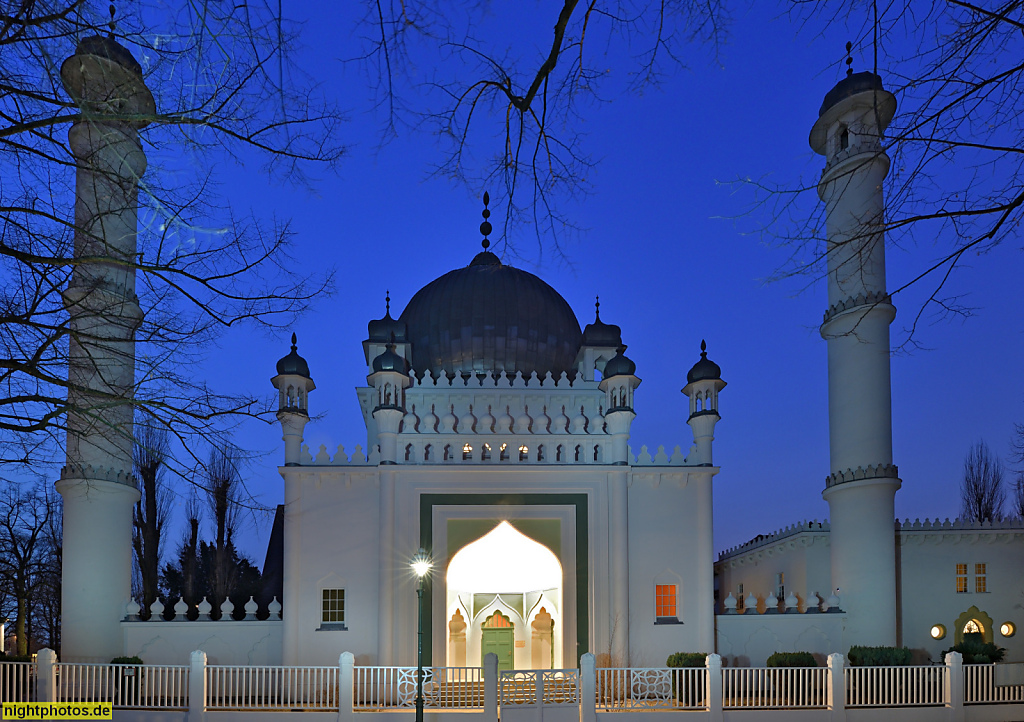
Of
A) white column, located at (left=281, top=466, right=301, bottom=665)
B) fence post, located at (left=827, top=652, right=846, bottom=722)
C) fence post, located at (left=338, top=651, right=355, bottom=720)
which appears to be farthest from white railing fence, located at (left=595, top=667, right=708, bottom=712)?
white column, located at (left=281, top=466, right=301, bottom=665)

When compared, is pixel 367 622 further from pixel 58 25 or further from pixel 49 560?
pixel 49 560

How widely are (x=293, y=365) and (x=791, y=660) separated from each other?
11.7 meters

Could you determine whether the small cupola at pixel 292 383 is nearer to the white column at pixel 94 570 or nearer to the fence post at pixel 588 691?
the white column at pixel 94 570

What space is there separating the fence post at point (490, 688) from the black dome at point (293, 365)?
27.0ft

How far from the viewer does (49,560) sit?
3209 centimetres

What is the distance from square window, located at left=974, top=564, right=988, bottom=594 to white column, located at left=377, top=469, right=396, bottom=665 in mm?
13035

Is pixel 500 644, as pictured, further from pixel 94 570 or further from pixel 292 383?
pixel 94 570

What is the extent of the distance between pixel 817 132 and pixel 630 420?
336 inches

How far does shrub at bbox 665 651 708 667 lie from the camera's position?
17.7 meters

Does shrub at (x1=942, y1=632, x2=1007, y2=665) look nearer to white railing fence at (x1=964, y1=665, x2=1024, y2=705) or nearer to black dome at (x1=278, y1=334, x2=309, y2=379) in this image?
white railing fence at (x1=964, y1=665, x2=1024, y2=705)

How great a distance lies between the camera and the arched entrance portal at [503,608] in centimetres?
2075

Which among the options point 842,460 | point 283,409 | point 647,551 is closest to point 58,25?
point 283,409

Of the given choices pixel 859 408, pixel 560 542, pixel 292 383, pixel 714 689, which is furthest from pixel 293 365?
pixel 859 408

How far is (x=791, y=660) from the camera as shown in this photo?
1761 centimetres
